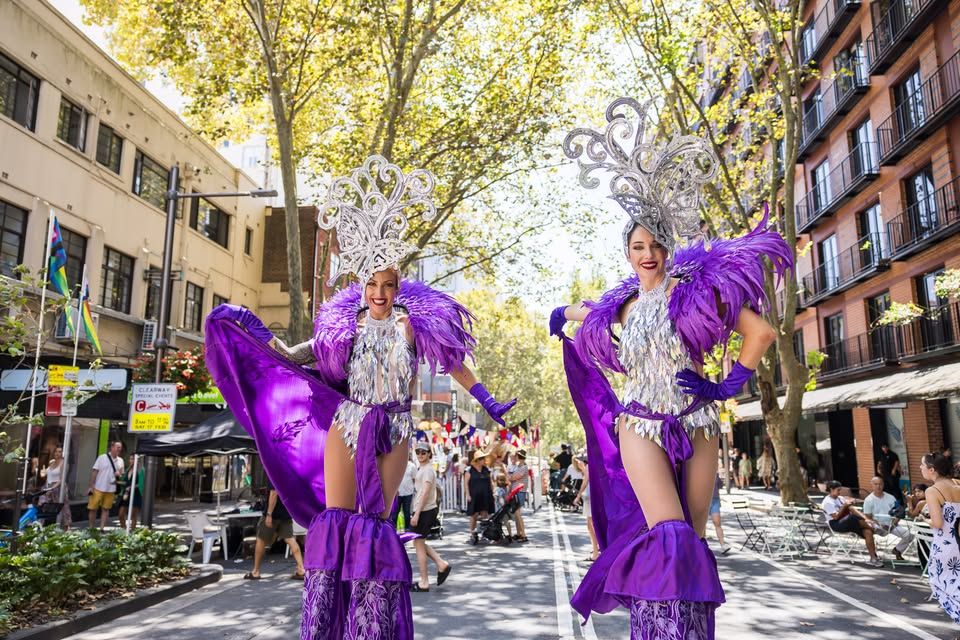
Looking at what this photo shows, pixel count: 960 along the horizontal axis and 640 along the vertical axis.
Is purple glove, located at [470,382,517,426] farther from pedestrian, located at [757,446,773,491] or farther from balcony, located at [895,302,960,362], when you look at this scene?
pedestrian, located at [757,446,773,491]

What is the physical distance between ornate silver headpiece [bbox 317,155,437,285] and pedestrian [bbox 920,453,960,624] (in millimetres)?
5833

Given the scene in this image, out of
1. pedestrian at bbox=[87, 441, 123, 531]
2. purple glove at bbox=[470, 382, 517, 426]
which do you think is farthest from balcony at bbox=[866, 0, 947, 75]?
pedestrian at bbox=[87, 441, 123, 531]

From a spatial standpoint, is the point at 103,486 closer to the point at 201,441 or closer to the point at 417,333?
the point at 201,441

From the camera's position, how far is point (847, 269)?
27266mm

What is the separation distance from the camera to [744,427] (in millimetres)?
41125

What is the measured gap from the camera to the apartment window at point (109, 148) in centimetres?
1939

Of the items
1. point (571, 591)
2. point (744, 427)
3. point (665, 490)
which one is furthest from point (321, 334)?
point (744, 427)

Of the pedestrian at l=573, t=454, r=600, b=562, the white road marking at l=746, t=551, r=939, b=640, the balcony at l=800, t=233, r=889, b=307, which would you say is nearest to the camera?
the white road marking at l=746, t=551, r=939, b=640

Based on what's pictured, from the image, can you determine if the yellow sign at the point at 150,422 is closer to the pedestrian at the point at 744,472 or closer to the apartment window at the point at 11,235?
the apartment window at the point at 11,235

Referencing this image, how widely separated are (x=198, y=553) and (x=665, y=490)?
11.2m

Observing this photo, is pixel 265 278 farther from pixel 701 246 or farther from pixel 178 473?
pixel 701 246

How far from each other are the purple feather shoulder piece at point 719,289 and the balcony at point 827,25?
77.6ft

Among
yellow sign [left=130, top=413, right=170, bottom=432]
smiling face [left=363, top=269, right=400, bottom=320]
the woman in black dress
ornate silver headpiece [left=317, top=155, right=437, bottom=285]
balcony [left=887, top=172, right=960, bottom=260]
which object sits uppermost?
balcony [left=887, top=172, right=960, bottom=260]

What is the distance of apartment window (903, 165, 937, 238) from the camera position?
21.5m
